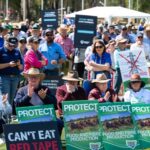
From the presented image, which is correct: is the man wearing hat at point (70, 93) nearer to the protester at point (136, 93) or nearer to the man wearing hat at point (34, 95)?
the man wearing hat at point (34, 95)

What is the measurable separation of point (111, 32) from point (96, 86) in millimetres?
14371

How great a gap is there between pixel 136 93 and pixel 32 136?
3455 mm

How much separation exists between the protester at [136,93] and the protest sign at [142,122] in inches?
56.3

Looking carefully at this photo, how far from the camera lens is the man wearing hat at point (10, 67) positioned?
12656 mm

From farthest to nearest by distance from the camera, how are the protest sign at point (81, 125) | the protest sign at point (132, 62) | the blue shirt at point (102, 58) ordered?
the blue shirt at point (102, 58) → the protest sign at point (132, 62) → the protest sign at point (81, 125)

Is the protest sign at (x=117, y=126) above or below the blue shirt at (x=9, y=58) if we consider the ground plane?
below

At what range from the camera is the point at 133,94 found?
35.6 feet

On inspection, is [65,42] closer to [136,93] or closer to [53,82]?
[53,82]

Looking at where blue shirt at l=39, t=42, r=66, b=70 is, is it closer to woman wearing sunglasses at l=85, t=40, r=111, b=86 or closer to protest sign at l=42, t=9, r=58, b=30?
woman wearing sunglasses at l=85, t=40, r=111, b=86

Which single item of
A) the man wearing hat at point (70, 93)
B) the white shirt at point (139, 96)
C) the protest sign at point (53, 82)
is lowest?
the protest sign at point (53, 82)

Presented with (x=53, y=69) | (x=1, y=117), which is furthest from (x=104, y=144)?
(x=53, y=69)

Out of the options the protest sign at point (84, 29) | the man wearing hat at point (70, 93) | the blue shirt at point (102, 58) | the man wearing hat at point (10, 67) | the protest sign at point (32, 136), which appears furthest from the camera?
the protest sign at point (84, 29)

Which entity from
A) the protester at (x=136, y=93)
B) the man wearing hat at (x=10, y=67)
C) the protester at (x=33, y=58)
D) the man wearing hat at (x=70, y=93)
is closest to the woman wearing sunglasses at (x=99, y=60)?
the protester at (x=33, y=58)

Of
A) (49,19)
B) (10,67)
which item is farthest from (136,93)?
(49,19)
